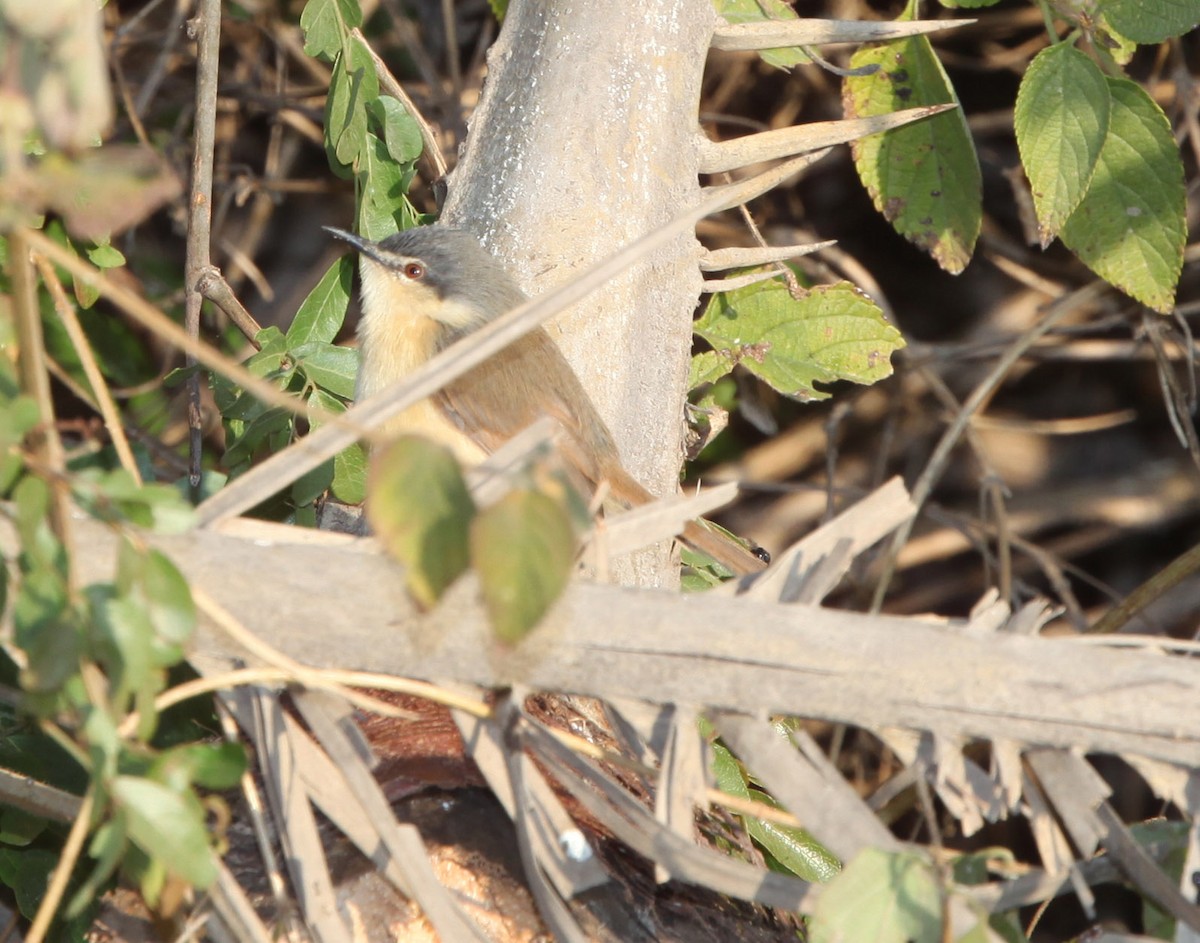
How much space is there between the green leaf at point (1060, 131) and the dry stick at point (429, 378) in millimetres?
1334

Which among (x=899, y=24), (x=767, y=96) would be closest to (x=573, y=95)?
(x=899, y=24)

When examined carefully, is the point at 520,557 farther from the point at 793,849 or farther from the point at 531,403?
the point at 531,403

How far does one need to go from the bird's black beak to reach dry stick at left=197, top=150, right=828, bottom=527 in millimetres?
1702

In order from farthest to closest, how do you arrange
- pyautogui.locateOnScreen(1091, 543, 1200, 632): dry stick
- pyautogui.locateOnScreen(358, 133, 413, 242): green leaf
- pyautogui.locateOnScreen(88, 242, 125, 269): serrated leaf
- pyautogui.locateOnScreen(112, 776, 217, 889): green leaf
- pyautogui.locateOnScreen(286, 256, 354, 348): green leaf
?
1. pyautogui.locateOnScreen(1091, 543, 1200, 632): dry stick
2. pyautogui.locateOnScreen(358, 133, 413, 242): green leaf
3. pyautogui.locateOnScreen(286, 256, 354, 348): green leaf
4. pyautogui.locateOnScreen(88, 242, 125, 269): serrated leaf
5. pyautogui.locateOnScreen(112, 776, 217, 889): green leaf

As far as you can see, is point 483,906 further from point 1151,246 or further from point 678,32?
point 1151,246

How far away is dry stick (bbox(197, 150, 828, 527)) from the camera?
4.51ft

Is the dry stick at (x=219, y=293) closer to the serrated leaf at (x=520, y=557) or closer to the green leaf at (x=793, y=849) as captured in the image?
the green leaf at (x=793, y=849)

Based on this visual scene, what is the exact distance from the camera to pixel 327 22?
277cm

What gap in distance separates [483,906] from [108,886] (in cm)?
55

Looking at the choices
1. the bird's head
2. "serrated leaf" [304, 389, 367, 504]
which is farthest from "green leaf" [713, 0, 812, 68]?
"serrated leaf" [304, 389, 367, 504]

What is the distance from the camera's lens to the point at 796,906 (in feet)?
5.05

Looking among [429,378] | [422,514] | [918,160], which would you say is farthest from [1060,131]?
[422,514]

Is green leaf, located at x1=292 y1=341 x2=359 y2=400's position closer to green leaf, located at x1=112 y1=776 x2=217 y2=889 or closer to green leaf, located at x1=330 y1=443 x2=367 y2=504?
green leaf, located at x1=330 y1=443 x2=367 y2=504

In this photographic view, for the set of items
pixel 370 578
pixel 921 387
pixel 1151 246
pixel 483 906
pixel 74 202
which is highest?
pixel 74 202
